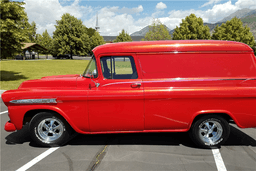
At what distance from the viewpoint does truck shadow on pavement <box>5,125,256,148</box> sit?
4.20m

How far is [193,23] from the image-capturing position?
119ft

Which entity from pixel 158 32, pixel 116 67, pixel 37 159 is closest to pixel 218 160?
pixel 116 67

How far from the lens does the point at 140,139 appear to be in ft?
14.5

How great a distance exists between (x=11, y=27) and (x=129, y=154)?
42.3 ft

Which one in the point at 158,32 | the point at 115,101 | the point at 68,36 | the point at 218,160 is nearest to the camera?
the point at 218,160

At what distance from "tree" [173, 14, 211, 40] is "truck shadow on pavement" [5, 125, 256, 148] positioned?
33485 mm

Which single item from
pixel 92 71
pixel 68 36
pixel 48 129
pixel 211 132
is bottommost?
pixel 211 132

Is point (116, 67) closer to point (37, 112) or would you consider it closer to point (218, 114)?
point (37, 112)

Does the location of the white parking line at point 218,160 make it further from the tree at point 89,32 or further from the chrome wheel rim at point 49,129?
the tree at point 89,32

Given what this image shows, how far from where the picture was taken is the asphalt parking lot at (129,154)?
3311 millimetres

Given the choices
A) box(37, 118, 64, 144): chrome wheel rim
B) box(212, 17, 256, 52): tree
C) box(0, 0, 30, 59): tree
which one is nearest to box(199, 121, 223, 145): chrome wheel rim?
box(37, 118, 64, 144): chrome wheel rim

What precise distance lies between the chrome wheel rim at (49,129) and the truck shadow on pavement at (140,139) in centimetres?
34

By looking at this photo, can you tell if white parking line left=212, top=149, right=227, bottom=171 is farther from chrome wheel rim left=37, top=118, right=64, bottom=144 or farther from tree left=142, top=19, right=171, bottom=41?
tree left=142, top=19, right=171, bottom=41

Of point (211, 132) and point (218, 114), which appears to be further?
point (211, 132)
